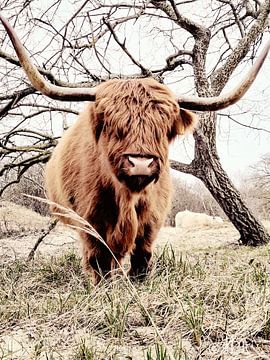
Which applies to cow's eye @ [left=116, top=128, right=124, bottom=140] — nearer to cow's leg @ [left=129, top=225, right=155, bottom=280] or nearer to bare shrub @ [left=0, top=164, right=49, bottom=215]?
cow's leg @ [left=129, top=225, right=155, bottom=280]

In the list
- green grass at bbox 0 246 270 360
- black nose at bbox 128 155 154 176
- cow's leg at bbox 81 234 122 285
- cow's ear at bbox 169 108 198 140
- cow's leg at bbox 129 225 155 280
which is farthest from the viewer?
cow's leg at bbox 129 225 155 280

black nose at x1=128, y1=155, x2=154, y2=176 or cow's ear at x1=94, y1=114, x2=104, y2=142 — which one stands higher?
cow's ear at x1=94, y1=114, x2=104, y2=142

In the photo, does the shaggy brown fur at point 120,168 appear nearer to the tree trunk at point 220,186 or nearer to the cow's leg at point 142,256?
the cow's leg at point 142,256

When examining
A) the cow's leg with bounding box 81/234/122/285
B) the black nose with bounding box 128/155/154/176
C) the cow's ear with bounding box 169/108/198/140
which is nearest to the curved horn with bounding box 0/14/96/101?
the cow's ear with bounding box 169/108/198/140

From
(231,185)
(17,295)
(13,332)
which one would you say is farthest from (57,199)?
(231,185)

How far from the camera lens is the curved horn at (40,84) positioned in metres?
3.24

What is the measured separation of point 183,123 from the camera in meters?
3.95

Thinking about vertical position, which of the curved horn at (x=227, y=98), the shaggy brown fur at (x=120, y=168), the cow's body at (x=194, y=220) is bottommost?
the cow's body at (x=194, y=220)

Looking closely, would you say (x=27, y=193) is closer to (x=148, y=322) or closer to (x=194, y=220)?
(x=194, y=220)

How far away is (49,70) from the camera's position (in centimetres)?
657

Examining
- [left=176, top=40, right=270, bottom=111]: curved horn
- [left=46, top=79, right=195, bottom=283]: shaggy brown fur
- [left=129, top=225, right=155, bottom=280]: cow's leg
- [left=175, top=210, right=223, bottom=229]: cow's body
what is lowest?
[left=175, top=210, right=223, bottom=229]: cow's body

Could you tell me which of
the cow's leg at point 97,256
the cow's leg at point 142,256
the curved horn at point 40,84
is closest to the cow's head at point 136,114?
the curved horn at point 40,84

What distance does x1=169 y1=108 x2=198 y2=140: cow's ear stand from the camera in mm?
3803

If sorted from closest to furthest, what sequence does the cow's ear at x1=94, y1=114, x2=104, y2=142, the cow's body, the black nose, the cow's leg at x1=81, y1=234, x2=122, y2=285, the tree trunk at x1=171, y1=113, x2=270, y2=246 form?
the black nose, the cow's ear at x1=94, y1=114, x2=104, y2=142, the cow's leg at x1=81, y1=234, x2=122, y2=285, the tree trunk at x1=171, y1=113, x2=270, y2=246, the cow's body
